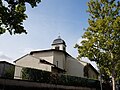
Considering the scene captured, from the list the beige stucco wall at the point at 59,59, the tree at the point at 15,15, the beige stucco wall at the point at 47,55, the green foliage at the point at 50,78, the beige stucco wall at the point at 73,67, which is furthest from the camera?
the beige stucco wall at the point at 73,67

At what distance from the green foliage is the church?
20.8ft

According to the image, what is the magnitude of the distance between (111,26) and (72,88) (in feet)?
33.7

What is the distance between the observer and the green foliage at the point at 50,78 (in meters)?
22.1

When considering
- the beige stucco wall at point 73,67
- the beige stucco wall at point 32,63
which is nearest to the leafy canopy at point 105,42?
the beige stucco wall at point 32,63

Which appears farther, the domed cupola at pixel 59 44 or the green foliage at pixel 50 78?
the domed cupola at pixel 59 44

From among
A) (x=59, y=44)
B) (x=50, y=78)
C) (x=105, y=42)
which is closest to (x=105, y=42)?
(x=105, y=42)

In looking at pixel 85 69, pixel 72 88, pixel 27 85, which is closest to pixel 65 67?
pixel 85 69

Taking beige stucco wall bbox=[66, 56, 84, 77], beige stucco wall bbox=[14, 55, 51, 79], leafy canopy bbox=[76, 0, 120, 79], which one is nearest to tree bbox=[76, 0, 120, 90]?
leafy canopy bbox=[76, 0, 120, 79]

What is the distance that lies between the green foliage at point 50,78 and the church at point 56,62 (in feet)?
20.8

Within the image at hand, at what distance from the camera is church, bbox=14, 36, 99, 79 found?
3469cm

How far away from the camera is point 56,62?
3944cm

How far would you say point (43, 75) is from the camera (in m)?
23.2

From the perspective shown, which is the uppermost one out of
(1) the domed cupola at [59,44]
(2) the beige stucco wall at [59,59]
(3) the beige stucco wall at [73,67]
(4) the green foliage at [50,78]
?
(1) the domed cupola at [59,44]

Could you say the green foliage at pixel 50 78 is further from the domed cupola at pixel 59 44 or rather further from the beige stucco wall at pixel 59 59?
the domed cupola at pixel 59 44
